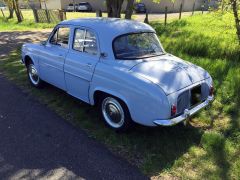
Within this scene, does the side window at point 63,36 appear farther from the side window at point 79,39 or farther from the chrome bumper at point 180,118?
the chrome bumper at point 180,118

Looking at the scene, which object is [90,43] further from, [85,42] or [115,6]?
[115,6]

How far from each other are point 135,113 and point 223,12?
17.7ft

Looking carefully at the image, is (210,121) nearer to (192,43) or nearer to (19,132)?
(19,132)

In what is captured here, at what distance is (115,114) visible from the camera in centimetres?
457

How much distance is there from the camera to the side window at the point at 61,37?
17.6ft

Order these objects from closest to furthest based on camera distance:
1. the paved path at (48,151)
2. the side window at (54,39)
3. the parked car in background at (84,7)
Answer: the paved path at (48,151) → the side window at (54,39) → the parked car in background at (84,7)

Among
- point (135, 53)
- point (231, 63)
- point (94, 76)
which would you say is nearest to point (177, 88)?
point (135, 53)

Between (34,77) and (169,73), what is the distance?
12.5ft

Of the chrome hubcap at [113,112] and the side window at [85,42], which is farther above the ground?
the side window at [85,42]

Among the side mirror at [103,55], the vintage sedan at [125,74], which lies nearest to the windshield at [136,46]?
the vintage sedan at [125,74]

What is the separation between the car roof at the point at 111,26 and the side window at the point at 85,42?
0.12 m

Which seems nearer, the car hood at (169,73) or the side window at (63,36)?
the car hood at (169,73)

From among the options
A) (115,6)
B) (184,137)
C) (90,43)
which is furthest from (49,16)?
(184,137)

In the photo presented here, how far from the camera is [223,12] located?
7957mm
